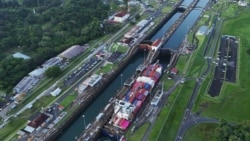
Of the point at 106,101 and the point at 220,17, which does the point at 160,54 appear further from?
the point at 220,17

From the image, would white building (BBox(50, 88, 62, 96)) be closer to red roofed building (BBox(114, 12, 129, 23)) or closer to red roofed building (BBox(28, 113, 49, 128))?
red roofed building (BBox(28, 113, 49, 128))

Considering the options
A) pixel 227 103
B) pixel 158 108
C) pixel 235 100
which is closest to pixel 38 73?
pixel 158 108

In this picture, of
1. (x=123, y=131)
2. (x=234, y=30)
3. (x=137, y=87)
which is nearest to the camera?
(x=123, y=131)

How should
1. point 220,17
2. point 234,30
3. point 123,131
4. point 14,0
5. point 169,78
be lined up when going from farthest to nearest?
1. point 14,0
2. point 220,17
3. point 234,30
4. point 169,78
5. point 123,131

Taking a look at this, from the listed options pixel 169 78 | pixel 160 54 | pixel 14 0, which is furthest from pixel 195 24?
pixel 14 0

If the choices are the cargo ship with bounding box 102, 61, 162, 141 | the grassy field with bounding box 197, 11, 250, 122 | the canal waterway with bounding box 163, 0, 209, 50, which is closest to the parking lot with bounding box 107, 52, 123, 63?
the cargo ship with bounding box 102, 61, 162, 141

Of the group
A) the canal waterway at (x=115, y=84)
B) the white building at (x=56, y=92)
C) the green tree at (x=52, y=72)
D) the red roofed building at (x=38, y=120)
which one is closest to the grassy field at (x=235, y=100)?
the canal waterway at (x=115, y=84)
